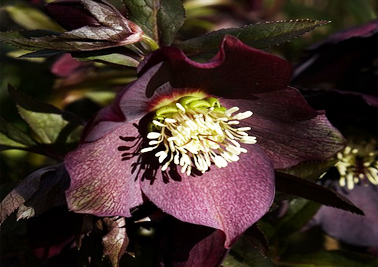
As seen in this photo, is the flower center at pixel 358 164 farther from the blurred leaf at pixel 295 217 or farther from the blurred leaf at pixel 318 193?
the blurred leaf at pixel 318 193

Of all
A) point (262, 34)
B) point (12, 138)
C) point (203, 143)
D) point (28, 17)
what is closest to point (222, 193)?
point (203, 143)

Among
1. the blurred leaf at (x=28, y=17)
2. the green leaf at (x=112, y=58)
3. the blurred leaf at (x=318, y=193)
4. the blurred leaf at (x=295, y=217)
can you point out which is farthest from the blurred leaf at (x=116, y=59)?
the blurred leaf at (x=28, y=17)

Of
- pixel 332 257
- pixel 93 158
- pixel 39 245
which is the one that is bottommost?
pixel 332 257

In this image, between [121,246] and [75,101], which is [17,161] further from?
[121,246]

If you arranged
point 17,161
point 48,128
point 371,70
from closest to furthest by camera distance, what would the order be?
1. point 48,128
2. point 371,70
3. point 17,161

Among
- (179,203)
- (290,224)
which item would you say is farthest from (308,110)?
(290,224)

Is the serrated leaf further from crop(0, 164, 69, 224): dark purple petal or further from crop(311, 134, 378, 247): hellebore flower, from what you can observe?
crop(311, 134, 378, 247): hellebore flower

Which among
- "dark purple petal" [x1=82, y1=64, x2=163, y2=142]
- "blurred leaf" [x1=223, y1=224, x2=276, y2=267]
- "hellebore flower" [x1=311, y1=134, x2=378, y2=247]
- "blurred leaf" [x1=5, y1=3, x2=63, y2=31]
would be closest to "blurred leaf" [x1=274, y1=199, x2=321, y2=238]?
"hellebore flower" [x1=311, y1=134, x2=378, y2=247]
